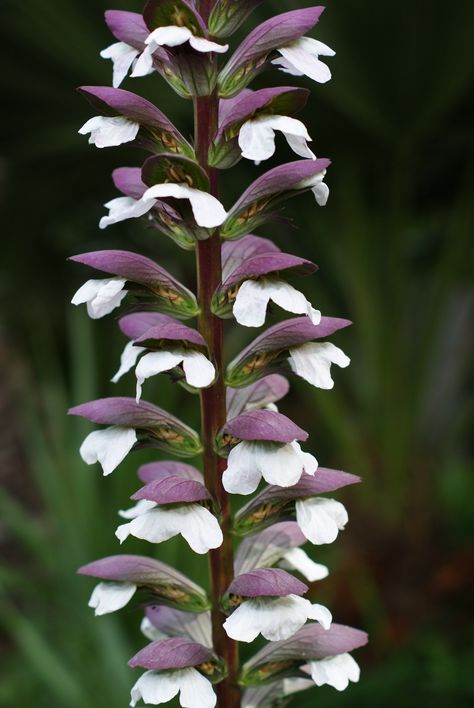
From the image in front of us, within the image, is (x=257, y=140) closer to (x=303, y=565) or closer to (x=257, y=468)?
(x=257, y=468)

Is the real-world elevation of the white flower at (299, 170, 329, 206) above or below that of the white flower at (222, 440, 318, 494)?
above

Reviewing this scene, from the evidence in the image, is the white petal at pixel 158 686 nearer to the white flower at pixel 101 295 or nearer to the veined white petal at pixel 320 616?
the veined white petal at pixel 320 616

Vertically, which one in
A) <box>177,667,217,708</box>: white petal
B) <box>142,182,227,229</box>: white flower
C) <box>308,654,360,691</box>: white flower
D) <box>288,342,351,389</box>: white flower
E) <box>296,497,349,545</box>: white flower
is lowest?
<box>308,654,360,691</box>: white flower

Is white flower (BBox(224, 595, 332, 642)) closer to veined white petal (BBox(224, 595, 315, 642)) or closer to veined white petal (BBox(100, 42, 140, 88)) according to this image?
veined white petal (BBox(224, 595, 315, 642))

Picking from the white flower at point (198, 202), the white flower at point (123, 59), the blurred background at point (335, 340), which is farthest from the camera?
the blurred background at point (335, 340)

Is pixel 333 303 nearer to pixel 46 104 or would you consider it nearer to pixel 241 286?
Result: pixel 46 104

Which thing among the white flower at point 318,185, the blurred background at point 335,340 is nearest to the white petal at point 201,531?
the white flower at point 318,185

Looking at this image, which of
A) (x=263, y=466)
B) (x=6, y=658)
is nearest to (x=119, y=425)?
(x=263, y=466)

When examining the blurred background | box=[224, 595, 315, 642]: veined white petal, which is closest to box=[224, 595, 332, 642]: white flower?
box=[224, 595, 315, 642]: veined white petal
